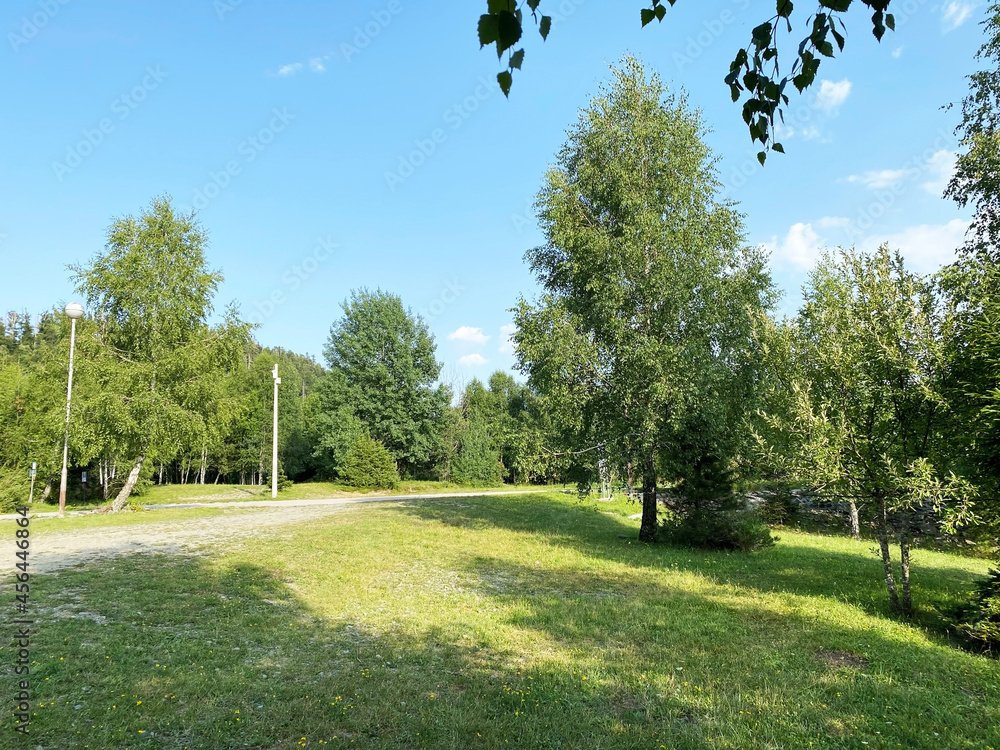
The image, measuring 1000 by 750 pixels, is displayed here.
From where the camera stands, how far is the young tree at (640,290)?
14.0m

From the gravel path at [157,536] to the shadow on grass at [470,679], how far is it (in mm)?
2716

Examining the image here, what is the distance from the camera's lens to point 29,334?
7400 cm

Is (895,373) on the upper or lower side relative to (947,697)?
upper

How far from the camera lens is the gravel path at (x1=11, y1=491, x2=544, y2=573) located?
419 inches

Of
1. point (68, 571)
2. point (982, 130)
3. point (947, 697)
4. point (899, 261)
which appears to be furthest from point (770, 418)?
point (68, 571)

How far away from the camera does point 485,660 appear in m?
6.05

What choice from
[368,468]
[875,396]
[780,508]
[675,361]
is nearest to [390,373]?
[368,468]

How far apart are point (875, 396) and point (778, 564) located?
6102 millimetres

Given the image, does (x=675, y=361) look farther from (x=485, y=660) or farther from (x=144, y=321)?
(x=144, y=321)

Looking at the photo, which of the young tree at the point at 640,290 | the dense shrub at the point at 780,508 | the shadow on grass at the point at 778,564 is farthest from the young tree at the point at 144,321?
the dense shrub at the point at 780,508

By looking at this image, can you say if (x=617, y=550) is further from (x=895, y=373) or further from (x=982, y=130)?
(x=982, y=130)

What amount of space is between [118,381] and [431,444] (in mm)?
28039

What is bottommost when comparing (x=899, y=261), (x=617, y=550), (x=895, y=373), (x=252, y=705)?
(x=617, y=550)

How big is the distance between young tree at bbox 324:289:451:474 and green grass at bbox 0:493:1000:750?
1295 inches
